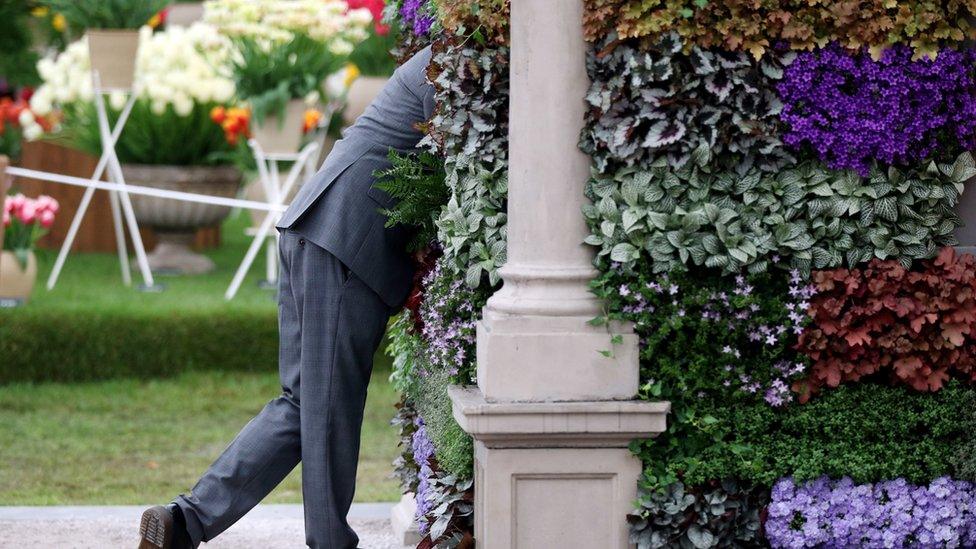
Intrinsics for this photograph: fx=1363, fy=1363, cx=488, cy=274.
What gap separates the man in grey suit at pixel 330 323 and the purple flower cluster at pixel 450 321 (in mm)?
196

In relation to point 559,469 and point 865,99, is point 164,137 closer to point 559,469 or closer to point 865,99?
point 559,469

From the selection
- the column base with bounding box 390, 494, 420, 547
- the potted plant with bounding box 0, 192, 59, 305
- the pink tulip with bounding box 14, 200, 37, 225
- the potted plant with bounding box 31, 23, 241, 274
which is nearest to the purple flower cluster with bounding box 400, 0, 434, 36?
the column base with bounding box 390, 494, 420, 547

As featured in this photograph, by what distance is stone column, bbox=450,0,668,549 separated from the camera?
9.93ft

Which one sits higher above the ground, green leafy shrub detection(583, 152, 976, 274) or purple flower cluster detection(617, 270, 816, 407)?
green leafy shrub detection(583, 152, 976, 274)

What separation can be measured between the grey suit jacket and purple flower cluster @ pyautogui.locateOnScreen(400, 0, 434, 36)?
0.71 ft

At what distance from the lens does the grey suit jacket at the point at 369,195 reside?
3.54 m

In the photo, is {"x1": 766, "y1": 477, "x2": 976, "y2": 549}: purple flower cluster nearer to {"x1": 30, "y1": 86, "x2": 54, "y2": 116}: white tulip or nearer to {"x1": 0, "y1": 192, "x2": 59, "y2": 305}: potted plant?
{"x1": 0, "y1": 192, "x2": 59, "y2": 305}: potted plant

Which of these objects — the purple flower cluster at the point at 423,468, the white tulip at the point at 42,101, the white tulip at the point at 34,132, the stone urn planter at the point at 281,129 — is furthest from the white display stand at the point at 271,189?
the purple flower cluster at the point at 423,468

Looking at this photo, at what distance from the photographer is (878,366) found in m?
3.12

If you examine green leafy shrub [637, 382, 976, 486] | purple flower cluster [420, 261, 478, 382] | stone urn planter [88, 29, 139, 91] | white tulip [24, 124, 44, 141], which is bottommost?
green leafy shrub [637, 382, 976, 486]

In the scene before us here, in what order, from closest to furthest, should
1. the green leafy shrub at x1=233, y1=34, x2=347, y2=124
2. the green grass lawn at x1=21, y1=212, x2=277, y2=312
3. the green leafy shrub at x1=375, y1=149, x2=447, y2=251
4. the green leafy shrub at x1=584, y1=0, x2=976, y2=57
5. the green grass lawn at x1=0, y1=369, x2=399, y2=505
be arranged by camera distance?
the green leafy shrub at x1=584, y1=0, x2=976, y2=57, the green leafy shrub at x1=375, y1=149, x2=447, y2=251, the green grass lawn at x1=0, y1=369, x2=399, y2=505, the green grass lawn at x1=21, y1=212, x2=277, y2=312, the green leafy shrub at x1=233, y1=34, x2=347, y2=124

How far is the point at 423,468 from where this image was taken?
3.84 meters

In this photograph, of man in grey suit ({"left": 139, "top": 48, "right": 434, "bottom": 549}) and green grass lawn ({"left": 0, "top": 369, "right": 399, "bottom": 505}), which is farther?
green grass lawn ({"left": 0, "top": 369, "right": 399, "bottom": 505})

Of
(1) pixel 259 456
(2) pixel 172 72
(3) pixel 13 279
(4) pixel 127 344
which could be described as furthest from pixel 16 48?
(1) pixel 259 456
